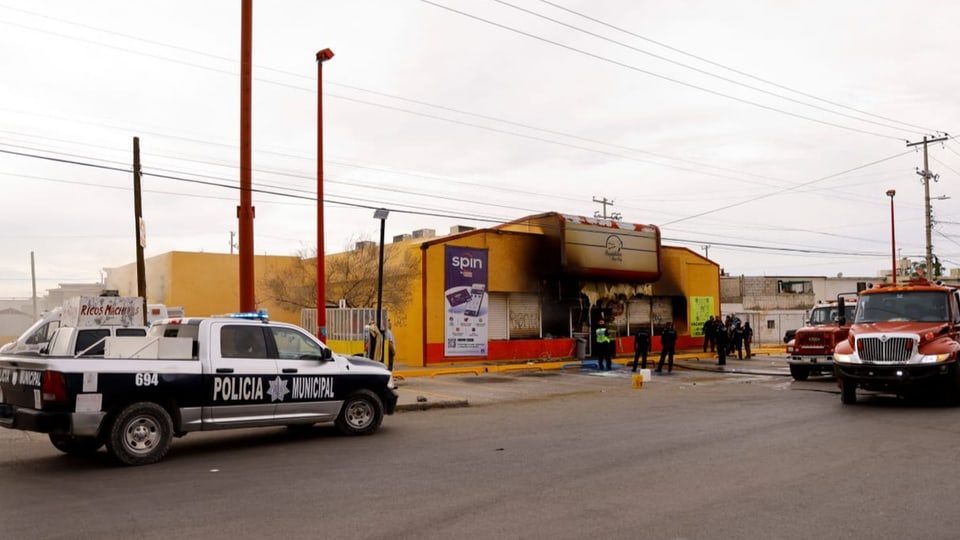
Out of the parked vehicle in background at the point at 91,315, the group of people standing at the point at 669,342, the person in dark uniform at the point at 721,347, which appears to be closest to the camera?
the parked vehicle in background at the point at 91,315

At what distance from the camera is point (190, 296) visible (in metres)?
40.9

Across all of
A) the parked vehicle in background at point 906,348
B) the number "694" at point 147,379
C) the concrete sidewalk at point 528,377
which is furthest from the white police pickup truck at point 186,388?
the parked vehicle in background at point 906,348

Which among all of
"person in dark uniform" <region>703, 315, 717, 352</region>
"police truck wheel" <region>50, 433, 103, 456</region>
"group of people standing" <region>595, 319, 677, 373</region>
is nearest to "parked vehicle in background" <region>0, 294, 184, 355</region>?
"police truck wheel" <region>50, 433, 103, 456</region>

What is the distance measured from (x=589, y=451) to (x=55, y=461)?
6.88 m

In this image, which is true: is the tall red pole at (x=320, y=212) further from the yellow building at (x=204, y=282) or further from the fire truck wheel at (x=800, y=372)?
the yellow building at (x=204, y=282)

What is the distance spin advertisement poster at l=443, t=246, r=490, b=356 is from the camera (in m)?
27.2

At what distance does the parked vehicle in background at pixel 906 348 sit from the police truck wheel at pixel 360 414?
30.7 ft

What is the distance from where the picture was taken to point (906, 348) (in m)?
14.5

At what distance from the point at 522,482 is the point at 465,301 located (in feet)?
63.9

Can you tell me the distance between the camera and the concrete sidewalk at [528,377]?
1766cm

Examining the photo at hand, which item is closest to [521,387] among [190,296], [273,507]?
[273,507]

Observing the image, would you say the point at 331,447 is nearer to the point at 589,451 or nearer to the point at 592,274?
the point at 589,451

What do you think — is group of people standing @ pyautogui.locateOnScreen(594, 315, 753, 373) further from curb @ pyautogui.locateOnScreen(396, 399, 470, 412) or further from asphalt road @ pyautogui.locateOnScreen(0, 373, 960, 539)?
asphalt road @ pyautogui.locateOnScreen(0, 373, 960, 539)

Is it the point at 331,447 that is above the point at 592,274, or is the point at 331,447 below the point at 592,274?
below
